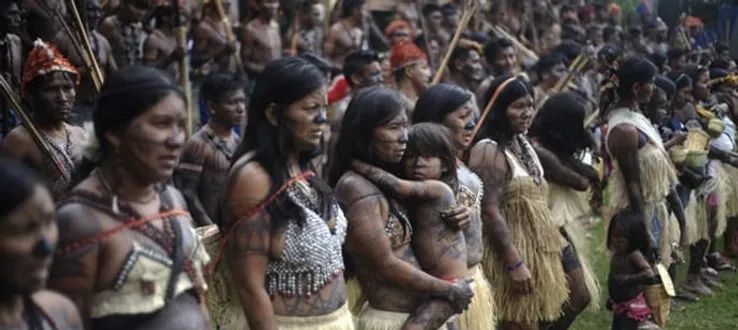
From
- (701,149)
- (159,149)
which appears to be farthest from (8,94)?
(701,149)

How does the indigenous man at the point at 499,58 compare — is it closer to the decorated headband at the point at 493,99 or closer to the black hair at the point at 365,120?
the decorated headband at the point at 493,99

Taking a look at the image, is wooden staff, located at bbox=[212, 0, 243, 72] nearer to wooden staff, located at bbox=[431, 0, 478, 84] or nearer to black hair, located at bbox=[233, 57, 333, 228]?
wooden staff, located at bbox=[431, 0, 478, 84]

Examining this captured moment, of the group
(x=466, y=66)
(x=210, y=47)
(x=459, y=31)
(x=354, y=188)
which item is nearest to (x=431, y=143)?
(x=354, y=188)

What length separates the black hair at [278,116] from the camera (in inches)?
162

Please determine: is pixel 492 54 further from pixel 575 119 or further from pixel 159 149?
pixel 159 149

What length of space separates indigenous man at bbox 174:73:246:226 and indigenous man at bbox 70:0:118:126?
5.54 ft

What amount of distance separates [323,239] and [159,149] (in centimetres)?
101

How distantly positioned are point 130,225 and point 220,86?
380 cm

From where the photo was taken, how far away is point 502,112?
639 centimetres

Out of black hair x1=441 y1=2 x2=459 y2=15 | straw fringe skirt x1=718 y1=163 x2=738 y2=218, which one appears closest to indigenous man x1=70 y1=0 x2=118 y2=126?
straw fringe skirt x1=718 y1=163 x2=738 y2=218

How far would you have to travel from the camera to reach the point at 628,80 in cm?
730

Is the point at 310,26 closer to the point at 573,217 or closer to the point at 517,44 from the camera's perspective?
the point at 517,44

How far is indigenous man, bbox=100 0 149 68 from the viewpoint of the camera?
10.3 metres

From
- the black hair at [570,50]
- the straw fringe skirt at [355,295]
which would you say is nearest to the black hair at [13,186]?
the straw fringe skirt at [355,295]
